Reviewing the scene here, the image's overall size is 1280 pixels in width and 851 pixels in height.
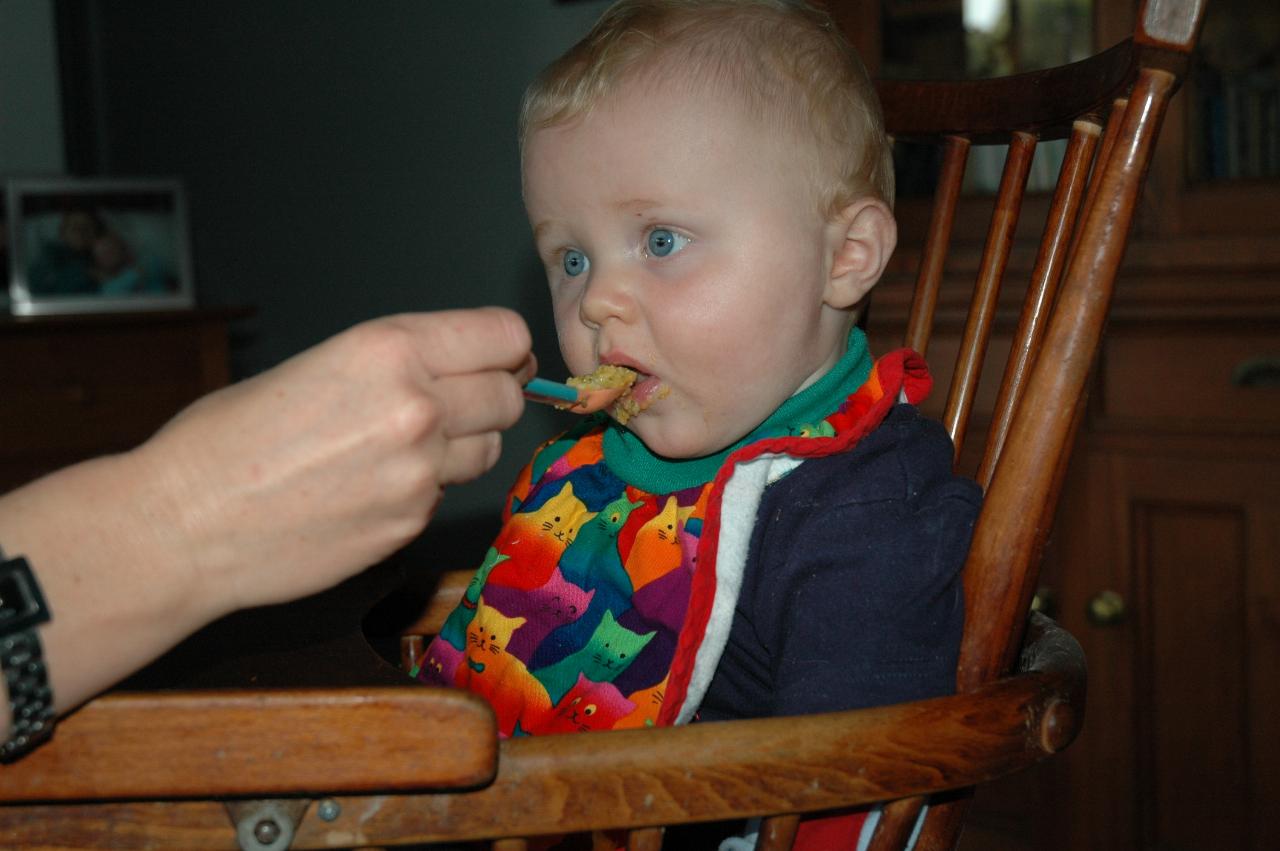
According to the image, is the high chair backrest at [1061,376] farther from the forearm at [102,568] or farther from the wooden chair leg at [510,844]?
the forearm at [102,568]

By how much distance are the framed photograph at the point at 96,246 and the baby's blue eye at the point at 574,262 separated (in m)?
2.07

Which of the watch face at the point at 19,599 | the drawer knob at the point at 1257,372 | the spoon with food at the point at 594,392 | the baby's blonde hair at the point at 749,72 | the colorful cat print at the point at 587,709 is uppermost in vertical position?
the baby's blonde hair at the point at 749,72

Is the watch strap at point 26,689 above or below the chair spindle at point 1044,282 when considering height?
below

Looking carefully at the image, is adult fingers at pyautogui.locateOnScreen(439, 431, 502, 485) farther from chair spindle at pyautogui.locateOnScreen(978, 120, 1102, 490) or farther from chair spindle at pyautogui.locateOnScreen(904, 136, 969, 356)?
chair spindle at pyautogui.locateOnScreen(904, 136, 969, 356)

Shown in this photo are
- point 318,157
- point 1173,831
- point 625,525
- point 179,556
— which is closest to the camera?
point 179,556

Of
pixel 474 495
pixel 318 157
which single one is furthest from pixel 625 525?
pixel 318 157

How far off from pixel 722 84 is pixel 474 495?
1908mm

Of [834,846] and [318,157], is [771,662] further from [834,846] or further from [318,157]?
[318,157]

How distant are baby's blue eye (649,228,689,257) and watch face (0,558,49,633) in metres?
0.49

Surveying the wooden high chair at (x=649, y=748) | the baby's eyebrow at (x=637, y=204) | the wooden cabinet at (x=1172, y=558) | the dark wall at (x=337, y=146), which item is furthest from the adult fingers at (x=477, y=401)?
the dark wall at (x=337, y=146)

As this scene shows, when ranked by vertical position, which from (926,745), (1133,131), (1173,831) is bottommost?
(1173,831)

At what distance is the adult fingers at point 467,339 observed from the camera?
2.14 ft

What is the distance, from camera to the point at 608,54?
0.95m

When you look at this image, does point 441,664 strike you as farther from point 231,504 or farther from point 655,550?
point 231,504
